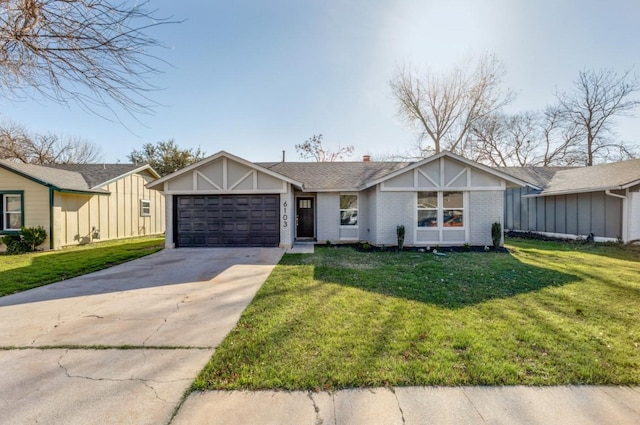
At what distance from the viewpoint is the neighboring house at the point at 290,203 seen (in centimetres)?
1165

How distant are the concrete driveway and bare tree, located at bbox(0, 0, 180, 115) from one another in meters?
3.04

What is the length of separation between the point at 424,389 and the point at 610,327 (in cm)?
342

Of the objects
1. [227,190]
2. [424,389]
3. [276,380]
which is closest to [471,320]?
[424,389]

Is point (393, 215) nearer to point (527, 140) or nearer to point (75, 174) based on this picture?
point (75, 174)

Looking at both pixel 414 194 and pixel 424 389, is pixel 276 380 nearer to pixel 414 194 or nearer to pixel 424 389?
pixel 424 389

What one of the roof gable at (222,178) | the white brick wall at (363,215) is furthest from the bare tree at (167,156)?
the white brick wall at (363,215)

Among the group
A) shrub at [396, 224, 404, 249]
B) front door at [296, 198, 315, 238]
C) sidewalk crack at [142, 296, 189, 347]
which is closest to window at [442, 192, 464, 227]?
shrub at [396, 224, 404, 249]

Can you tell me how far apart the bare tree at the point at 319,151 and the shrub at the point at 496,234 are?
65.6 feet

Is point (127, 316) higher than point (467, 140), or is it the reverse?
point (467, 140)

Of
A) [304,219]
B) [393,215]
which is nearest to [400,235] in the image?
[393,215]

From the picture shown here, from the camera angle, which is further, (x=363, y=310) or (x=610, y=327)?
(x=363, y=310)

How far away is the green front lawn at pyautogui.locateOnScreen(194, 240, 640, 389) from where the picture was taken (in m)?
2.86

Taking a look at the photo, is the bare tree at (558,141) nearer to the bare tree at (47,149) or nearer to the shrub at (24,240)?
the shrub at (24,240)

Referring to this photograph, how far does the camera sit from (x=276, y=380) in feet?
9.04
